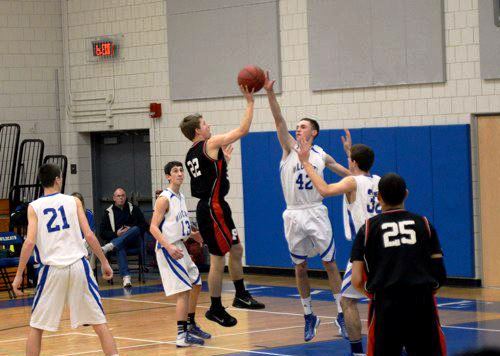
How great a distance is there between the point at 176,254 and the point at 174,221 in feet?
1.28

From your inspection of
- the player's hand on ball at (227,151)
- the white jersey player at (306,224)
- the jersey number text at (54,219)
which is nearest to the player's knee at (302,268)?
the white jersey player at (306,224)

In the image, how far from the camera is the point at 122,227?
15.0m

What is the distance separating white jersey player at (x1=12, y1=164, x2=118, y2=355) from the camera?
765cm

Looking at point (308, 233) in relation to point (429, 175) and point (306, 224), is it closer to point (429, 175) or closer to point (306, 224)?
point (306, 224)

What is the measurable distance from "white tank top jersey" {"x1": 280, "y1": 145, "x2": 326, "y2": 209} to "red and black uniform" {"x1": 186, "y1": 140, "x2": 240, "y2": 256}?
1.98 ft

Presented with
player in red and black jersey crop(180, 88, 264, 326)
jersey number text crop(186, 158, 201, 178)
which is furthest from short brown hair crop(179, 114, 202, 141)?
jersey number text crop(186, 158, 201, 178)

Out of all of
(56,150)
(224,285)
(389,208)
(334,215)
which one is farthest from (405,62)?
(389,208)

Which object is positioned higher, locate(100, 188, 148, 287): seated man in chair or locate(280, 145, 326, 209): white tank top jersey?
locate(280, 145, 326, 209): white tank top jersey

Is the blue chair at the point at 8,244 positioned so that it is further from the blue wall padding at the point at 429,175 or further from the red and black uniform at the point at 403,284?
the red and black uniform at the point at 403,284

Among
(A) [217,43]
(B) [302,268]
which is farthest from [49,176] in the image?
(A) [217,43]

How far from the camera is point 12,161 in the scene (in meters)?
17.4

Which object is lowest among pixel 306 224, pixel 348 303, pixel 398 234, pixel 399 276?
pixel 348 303

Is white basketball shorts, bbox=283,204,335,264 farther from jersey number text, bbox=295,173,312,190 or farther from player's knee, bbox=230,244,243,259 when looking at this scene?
player's knee, bbox=230,244,243,259

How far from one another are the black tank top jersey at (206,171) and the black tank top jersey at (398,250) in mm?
3622
